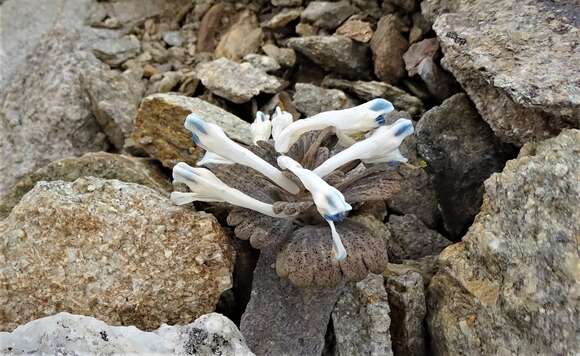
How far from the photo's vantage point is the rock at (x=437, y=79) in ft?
10.7

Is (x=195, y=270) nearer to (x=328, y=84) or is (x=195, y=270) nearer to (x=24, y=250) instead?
(x=24, y=250)

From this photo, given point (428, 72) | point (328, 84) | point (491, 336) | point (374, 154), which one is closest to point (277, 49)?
point (328, 84)

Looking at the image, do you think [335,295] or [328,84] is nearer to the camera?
[335,295]

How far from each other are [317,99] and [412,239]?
88 cm

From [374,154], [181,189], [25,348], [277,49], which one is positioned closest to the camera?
[25,348]

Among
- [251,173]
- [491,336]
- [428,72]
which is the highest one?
[251,173]

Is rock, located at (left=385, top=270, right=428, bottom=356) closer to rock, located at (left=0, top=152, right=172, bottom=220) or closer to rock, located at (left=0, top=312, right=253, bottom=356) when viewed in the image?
rock, located at (left=0, top=312, right=253, bottom=356)

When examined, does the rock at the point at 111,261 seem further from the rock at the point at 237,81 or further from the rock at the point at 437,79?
the rock at the point at 437,79

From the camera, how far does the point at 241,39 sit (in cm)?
399

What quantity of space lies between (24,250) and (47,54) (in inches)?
72.5

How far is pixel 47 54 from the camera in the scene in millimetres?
4051

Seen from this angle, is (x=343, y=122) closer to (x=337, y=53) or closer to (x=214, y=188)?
(x=214, y=188)

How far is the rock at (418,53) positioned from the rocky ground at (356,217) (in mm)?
16

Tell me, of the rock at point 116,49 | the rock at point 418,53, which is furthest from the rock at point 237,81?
the rock at point 116,49
